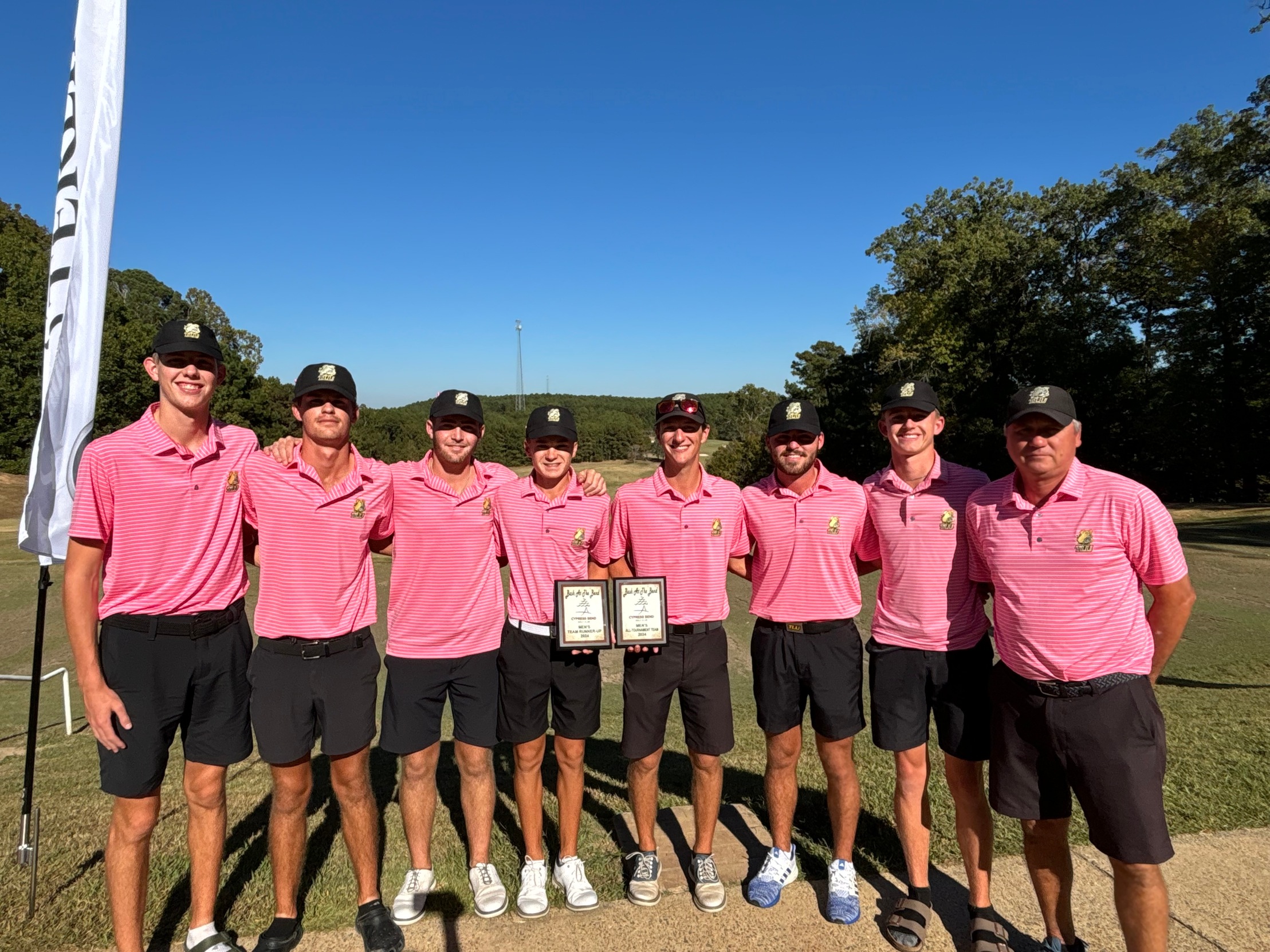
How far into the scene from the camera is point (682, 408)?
3926mm

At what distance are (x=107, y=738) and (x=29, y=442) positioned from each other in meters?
51.0

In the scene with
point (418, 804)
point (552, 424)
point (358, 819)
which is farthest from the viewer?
point (552, 424)

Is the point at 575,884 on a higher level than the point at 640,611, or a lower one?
lower

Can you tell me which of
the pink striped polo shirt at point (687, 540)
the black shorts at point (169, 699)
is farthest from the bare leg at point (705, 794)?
the black shorts at point (169, 699)

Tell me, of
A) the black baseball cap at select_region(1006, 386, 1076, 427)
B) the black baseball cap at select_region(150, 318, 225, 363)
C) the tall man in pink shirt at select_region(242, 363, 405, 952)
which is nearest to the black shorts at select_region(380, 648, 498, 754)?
the tall man in pink shirt at select_region(242, 363, 405, 952)

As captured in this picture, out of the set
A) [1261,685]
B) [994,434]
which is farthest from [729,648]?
[994,434]

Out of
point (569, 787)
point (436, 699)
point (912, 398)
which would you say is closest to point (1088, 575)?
point (912, 398)

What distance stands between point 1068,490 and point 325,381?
3144 millimetres

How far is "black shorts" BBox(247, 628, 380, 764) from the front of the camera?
11.2 ft

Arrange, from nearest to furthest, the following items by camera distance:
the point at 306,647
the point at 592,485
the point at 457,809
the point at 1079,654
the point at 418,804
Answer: the point at 1079,654
the point at 306,647
the point at 418,804
the point at 592,485
the point at 457,809

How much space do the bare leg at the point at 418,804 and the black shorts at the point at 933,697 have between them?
84.6 inches

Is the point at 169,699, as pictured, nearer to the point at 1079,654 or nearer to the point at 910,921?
the point at 910,921

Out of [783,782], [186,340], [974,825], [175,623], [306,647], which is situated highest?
[186,340]

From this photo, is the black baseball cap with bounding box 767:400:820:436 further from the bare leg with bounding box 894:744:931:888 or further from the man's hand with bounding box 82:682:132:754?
the man's hand with bounding box 82:682:132:754
